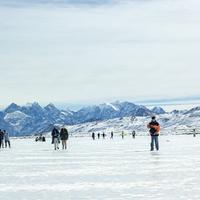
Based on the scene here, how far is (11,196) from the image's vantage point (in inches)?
522

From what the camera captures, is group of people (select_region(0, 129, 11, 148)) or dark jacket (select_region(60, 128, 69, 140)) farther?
group of people (select_region(0, 129, 11, 148))

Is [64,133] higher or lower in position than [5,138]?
higher

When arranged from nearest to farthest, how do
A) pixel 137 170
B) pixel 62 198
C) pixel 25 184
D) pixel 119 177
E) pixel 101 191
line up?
pixel 62 198 < pixel 101 191 < pixel 25 184 < pixel 119 177 < pixel 137 170

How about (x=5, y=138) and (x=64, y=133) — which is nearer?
(x=64, y=133)

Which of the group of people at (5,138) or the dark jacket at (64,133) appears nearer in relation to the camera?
the dark jacket at (64,133)

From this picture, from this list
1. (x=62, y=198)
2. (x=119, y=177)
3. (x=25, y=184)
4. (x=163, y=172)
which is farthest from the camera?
(x=163, y=172)

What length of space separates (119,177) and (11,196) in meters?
4.78

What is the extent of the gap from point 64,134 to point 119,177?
26920mm

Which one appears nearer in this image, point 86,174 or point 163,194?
point 163,194

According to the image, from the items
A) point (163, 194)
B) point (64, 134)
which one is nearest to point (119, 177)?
point (163, 194)

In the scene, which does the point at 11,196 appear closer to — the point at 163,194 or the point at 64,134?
the point at 163,194

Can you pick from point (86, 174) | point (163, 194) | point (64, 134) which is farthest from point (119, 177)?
point (64, 134)

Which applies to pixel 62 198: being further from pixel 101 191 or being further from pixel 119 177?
pixel 119 177

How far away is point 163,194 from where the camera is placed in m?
12.9
